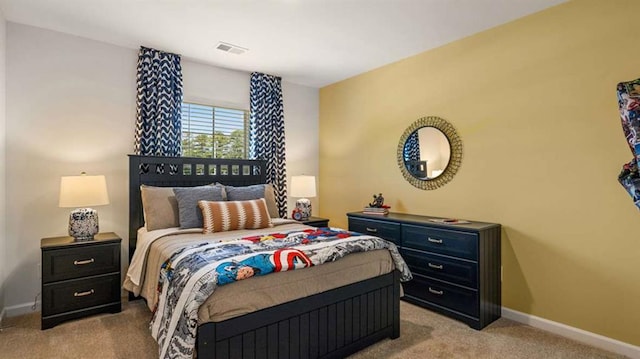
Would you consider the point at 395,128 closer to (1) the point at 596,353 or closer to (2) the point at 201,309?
(1) the point at 596,353

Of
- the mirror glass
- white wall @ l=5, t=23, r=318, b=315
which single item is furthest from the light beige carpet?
the mirror glass

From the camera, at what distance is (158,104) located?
3592 mm

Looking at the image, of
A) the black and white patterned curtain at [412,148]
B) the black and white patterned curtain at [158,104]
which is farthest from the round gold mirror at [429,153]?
the black and white patterned curtain at [158,104]

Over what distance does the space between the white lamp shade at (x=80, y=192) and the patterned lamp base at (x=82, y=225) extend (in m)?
0.13

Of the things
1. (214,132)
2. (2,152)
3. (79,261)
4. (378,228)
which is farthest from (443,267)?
(2,152)

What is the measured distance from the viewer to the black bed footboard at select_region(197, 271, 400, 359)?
173 cm

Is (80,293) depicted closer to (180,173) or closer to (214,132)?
(180,173)

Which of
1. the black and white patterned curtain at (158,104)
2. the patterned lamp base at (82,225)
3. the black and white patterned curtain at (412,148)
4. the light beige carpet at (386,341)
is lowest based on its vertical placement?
the light beige carpet at (386,341)

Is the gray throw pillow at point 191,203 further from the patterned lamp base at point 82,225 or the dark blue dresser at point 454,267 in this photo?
the dark blue dresser at point 454,267

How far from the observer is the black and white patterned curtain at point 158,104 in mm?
3504

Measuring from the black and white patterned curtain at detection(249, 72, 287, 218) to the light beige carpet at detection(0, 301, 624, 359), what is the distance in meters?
2.26

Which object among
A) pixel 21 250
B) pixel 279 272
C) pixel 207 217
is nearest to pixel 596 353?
pixel 279 272

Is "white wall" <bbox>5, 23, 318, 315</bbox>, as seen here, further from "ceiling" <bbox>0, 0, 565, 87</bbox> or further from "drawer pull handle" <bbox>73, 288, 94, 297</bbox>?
"drawer pull handle" <bbox>73, 288, 94, 297</bbox>

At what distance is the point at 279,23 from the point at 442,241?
2.49m
